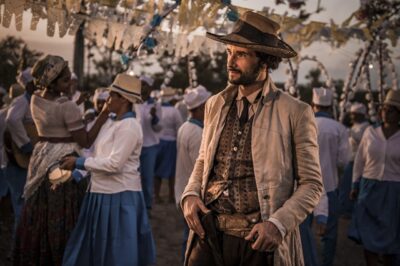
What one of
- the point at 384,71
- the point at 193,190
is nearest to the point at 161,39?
the point at 193,190

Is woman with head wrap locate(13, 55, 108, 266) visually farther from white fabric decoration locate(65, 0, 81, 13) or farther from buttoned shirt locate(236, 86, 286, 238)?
buttoned shirt locate(236, 86, 286, 238)

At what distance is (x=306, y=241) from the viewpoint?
16.2ft

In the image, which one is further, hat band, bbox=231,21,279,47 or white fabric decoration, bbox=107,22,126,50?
white fabric decoration, bbox=107,22,126,50

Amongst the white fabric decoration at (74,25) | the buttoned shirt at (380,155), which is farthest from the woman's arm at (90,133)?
the buttoned shirt at (380,155)

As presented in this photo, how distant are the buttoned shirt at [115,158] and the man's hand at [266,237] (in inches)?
79.4

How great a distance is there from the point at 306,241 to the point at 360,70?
518 cm

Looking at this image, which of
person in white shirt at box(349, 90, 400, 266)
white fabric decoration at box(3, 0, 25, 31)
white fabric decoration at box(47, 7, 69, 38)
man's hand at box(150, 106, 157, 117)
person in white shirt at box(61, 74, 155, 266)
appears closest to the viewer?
person in white shirt at box(61, 74, 155, 266)

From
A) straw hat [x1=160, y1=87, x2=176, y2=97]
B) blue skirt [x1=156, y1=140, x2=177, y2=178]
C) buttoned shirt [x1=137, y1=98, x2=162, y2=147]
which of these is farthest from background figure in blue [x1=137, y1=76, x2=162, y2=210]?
straw hat [x1=160, y1=87, x2=176, y2=97]

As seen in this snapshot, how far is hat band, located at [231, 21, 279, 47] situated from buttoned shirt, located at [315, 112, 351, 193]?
318 cm

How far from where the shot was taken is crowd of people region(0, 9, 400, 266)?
8.91ft

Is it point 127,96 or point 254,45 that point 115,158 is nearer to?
point 127,96

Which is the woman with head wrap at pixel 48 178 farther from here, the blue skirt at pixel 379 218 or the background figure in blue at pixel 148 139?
the background figure in blue at pixel 148 139

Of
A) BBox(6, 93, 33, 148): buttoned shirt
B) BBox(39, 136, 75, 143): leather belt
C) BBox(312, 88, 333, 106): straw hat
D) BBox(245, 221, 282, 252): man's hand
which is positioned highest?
BBox(312, 88, 333, 106): straw hat

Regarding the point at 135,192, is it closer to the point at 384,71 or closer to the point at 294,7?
the point at 294,7
